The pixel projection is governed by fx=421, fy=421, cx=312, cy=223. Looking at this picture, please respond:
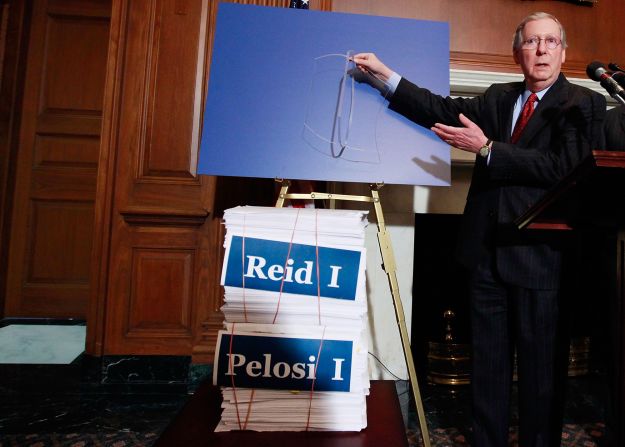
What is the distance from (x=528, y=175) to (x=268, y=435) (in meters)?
0.97

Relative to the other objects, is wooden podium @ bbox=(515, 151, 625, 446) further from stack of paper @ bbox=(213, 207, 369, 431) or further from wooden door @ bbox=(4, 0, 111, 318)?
wooden door @ bbox=(4, 0, 111, 318)

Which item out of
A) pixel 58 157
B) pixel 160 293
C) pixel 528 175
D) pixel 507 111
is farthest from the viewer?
pixel 58 157

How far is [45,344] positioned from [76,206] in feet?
3.19

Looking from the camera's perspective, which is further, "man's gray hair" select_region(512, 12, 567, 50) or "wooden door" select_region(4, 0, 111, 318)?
"wooden door" select_region(4, 0, 111, 318)

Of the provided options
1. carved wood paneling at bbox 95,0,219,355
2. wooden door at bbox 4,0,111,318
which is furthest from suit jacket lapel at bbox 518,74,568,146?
wooden door at bbox 4,0,111,318

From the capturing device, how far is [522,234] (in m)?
1.18

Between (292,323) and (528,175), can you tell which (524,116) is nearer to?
(528,175)

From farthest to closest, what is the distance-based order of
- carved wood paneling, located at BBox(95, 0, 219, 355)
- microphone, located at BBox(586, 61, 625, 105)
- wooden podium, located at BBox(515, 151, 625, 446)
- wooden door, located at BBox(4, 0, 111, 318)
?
wooden door, located at BBox(4, 0, 111, 318) → carved wood paneling, located at BBox(95, 0, 219, 355) → microphone, located at BBox(586, 61, 625, 105) → wooden podium, located at BBox(515, 151, 625, 446)

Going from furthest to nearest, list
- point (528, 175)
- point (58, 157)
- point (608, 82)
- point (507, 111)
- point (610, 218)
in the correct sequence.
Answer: point (58, 157) < point (507, 111) < point (528, 175) < point (608, 82) < point (610, 218)

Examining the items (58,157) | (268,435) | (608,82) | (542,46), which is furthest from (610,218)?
(58,157)

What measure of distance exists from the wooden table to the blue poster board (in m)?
0.68

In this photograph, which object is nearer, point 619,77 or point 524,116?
point 619,77

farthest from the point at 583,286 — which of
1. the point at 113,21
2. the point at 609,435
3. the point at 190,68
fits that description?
the point at 113,21

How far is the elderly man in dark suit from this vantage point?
1.17 m
